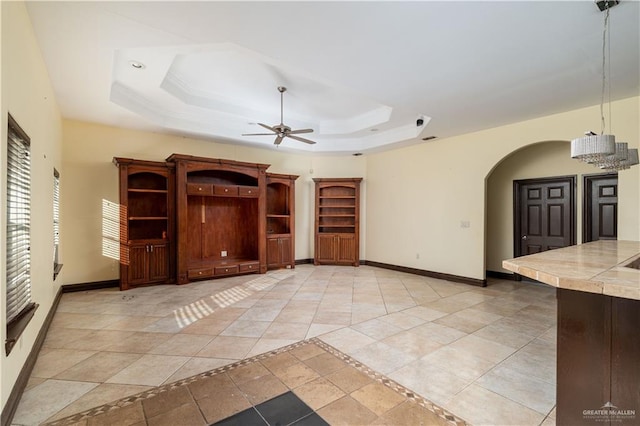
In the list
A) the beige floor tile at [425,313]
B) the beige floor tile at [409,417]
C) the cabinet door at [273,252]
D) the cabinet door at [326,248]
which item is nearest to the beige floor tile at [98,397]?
the beige floor tile at [409,417]

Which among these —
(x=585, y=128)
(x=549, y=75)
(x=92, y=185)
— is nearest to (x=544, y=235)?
(x=585, y=128)

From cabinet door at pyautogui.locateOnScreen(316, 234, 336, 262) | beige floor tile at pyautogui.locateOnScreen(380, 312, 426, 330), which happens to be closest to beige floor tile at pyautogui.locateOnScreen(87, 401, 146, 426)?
beige floor tile at pyautogui.locateOnScreen(380, 312, 426, 330)

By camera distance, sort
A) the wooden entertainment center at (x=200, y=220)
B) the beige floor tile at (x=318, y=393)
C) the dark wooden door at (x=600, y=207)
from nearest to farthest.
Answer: the beige floor tile at (x=318, y=393) < the dark wooden door at (x=600, y=207) < the wooden entertainment center at (x=200, y=220)

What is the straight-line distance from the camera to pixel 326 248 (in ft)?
25.2

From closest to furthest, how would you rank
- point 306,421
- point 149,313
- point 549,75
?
point 306,421, point 549,75, point 149,313

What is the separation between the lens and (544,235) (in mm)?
5766

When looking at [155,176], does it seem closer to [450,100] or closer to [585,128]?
[450,100]

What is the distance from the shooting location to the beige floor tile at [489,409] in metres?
1.95

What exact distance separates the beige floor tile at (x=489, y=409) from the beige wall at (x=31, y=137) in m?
3.03

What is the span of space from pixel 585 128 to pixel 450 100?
7.15ft

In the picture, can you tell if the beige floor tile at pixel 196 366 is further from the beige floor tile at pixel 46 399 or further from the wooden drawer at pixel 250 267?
the wooden drawer at pixel 250 267

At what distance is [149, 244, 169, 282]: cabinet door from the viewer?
5.37 m

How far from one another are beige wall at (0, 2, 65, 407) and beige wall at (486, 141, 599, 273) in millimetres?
7311

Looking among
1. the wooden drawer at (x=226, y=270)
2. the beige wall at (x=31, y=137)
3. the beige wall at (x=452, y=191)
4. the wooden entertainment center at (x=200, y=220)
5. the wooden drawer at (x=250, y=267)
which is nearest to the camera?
the beige wall at (x=31, y=137)
